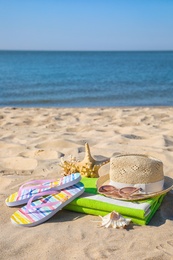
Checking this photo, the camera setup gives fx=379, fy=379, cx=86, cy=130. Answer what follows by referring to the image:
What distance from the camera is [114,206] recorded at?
3125 mm

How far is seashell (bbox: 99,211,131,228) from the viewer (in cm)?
300

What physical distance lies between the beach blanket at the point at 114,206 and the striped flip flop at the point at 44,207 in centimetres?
8

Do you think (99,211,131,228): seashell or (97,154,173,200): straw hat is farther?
(97,154,173,200): straw hat

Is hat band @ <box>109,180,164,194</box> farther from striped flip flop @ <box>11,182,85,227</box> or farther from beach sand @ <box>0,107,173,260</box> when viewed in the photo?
striped flip flop @ <box>11,182,85,227</box>

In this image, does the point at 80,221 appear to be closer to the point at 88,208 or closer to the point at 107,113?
the point at 88,208

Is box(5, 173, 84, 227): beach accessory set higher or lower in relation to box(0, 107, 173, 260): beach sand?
higher

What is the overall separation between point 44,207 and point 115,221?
64 cm

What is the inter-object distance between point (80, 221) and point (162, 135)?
3.30 m

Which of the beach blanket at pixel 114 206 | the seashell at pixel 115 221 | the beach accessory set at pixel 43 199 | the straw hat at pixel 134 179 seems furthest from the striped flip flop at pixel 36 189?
the seashell at pixel 115 221


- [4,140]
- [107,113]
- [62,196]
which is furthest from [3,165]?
[107,113]

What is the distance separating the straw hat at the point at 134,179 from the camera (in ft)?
10.5

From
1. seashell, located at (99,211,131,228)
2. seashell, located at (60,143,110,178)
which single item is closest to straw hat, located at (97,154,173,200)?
seashell, located at (99,211,131,228)

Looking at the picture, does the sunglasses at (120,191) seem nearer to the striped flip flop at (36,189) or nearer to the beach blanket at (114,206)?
the beach blanket at (114,206)

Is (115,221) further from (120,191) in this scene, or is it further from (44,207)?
(44,207)
